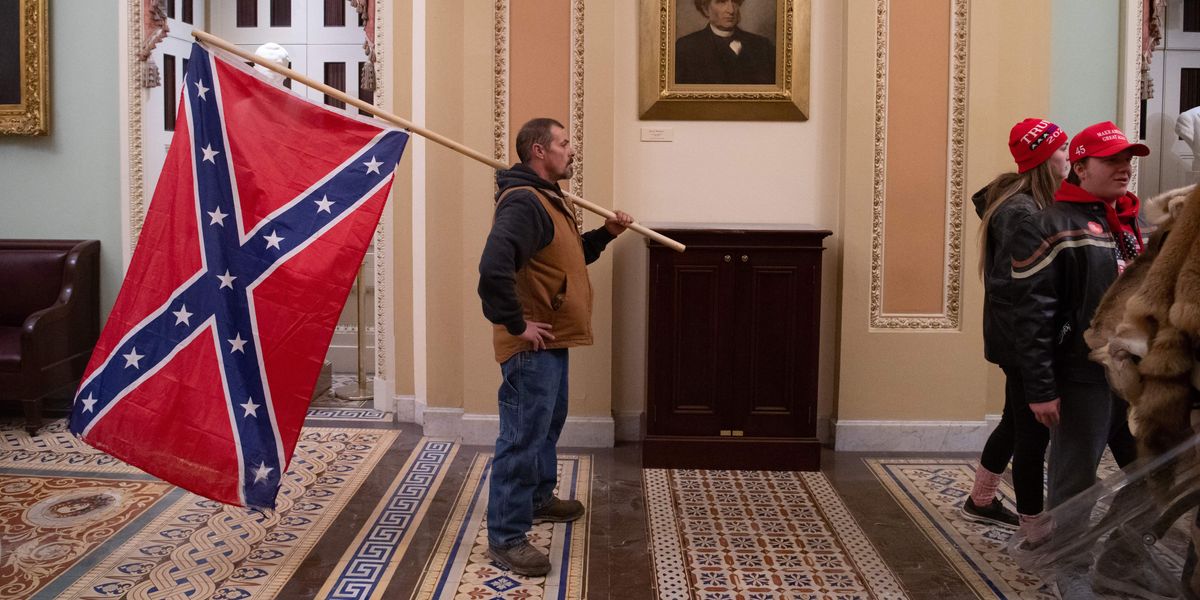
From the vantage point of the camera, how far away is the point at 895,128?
5.23 meters

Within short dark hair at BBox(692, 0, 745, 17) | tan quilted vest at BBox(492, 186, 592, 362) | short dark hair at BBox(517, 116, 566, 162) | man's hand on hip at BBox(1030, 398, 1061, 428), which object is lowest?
man's hand on hip at BBox(1030, 398, 1061, 428)

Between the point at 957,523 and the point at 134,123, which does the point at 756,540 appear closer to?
the point at 957,523

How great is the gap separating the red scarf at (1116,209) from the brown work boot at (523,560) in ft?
7.12

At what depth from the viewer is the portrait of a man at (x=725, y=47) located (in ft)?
17.3

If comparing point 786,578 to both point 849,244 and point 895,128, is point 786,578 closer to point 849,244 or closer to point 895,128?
point 849,244

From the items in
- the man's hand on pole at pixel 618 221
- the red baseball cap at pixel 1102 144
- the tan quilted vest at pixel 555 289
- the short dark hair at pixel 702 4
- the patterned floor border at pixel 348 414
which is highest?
the short dark hair at pixel 702 4

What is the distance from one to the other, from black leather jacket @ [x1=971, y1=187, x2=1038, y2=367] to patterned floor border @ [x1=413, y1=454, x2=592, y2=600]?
1719 mm

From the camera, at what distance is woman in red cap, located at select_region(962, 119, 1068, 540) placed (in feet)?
11.5

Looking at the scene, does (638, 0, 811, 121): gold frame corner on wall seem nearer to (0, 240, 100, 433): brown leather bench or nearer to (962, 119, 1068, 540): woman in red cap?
(962, 119, 1068, 540): woman in red cap

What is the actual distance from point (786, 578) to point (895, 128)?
8.95ft

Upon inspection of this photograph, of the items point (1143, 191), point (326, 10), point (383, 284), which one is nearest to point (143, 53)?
point (326, 10)

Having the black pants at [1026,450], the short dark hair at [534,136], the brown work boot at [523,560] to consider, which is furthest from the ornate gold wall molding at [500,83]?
the black pants at [1026,450]

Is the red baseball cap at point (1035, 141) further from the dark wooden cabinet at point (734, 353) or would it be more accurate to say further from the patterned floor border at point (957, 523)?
the patterned floor border at point (957, 523)

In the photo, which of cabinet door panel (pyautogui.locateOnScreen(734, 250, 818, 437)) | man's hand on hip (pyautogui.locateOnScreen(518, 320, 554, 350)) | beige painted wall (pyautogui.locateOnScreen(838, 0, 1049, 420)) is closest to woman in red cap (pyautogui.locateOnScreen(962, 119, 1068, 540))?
cabinet door panel (pyautogui.locateOnScreen(734, 250, 818, 437))
